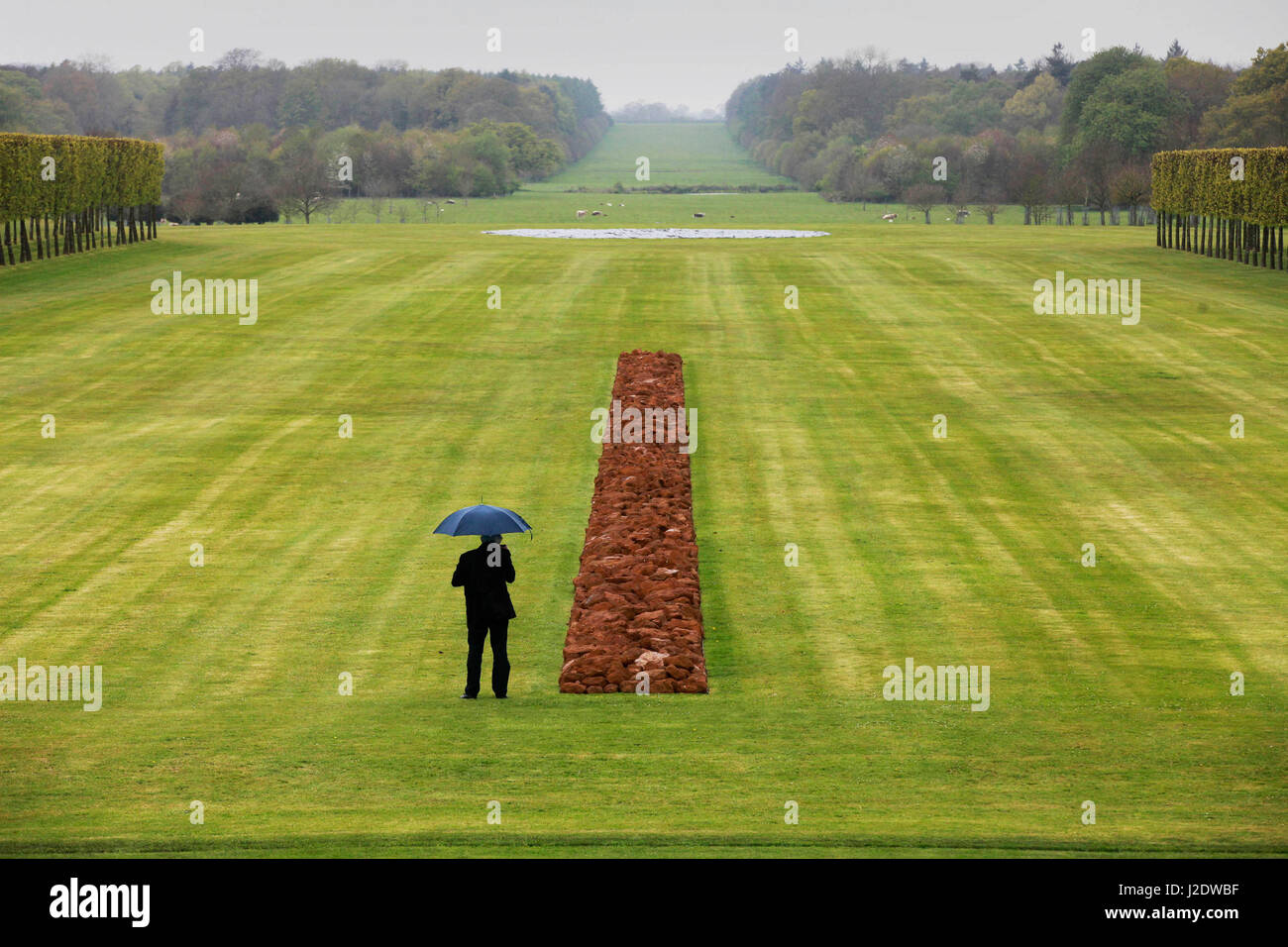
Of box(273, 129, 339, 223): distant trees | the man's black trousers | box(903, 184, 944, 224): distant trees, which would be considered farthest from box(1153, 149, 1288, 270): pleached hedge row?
box(273, 129, 339, 223): distant trees

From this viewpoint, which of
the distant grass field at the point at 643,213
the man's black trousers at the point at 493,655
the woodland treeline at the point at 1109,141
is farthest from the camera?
the woodland treeline at the point at 1109,141

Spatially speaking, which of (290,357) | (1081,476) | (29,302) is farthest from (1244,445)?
(29,302)

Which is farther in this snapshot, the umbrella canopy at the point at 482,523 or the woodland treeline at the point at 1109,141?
the woodland treeline at the point at 1109,141

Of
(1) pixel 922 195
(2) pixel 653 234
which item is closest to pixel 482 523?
(2) pixel 653 234

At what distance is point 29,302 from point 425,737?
48.1m

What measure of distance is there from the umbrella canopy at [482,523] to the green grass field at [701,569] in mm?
2146

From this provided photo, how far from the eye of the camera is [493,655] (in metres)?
18.8

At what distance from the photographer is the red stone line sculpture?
1948cm

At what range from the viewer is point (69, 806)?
14.3 metres

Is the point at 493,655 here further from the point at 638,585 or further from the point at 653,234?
the point at 653,234

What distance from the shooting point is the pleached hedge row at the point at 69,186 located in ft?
215

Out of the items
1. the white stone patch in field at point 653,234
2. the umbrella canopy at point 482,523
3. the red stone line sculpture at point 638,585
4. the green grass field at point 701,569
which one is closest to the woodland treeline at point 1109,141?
the white stone patch in field at point 653,234

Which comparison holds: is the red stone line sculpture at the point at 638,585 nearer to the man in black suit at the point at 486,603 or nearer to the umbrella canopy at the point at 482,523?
the man in black suit at the point at 486,603

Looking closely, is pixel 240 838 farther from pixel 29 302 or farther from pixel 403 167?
pixel 403 167
